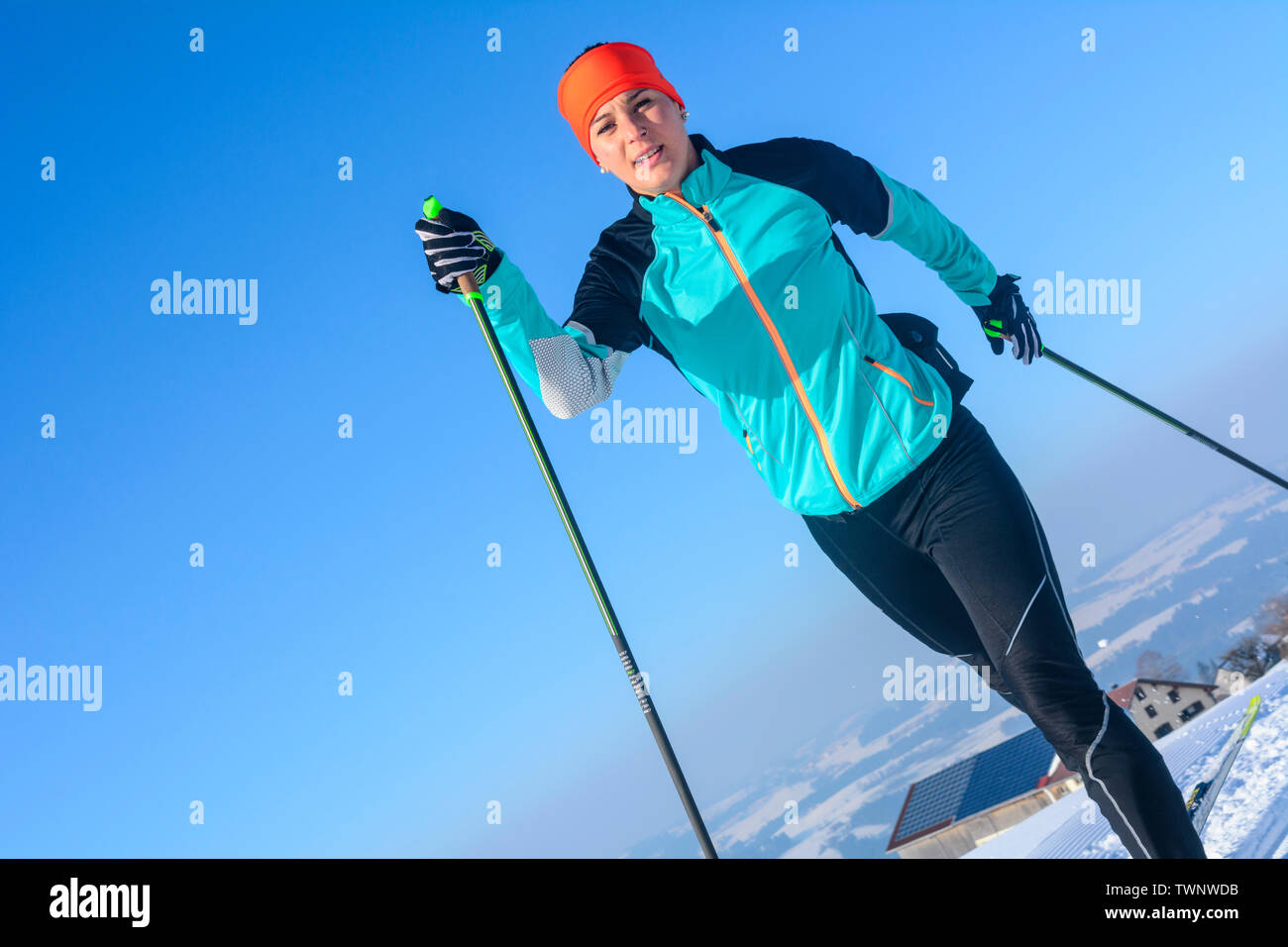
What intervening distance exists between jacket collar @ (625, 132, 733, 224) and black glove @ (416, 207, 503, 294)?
0.54m

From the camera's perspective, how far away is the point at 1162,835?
2.32 meters

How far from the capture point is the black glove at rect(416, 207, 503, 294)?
2.81 meters

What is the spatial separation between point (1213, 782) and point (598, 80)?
3697 millimetres

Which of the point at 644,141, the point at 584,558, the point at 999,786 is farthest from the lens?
the point at 999,786

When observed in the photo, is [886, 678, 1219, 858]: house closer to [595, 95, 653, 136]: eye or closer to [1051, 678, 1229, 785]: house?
[1051, 678, 1229, 785]: house

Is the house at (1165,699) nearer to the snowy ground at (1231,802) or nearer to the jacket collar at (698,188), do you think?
the snowy ground at (1231,802)

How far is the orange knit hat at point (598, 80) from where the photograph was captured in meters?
3.00

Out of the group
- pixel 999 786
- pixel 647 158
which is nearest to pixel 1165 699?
pixel 999 786

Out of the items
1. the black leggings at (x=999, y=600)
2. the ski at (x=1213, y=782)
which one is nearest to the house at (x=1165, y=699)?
the ski at (x=1213, y=782)

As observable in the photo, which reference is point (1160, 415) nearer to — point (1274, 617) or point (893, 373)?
point (893, 373)

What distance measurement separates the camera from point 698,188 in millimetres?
2959

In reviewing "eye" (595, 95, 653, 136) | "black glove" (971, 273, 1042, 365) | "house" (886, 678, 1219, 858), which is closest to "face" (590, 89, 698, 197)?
"eye" (595, 95, 653, 136)
